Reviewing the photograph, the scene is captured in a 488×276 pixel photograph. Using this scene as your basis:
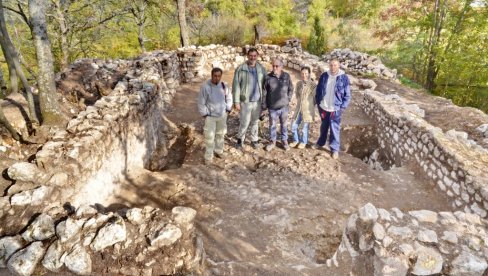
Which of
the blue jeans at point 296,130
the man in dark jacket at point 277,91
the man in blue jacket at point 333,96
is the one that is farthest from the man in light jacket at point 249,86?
the man in blue jacket at point 333,96

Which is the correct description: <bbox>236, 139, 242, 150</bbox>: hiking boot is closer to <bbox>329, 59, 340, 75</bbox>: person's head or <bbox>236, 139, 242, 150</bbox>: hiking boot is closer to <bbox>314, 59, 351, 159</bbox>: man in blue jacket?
<bbox>314, 59, 351, 159</bbox>: man in blue jacket

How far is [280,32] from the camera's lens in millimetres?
20172

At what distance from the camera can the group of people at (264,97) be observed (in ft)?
17.4

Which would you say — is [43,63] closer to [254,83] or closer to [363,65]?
[254,83]

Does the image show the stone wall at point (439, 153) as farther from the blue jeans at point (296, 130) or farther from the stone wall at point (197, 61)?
the stone wall at point (197, 61)

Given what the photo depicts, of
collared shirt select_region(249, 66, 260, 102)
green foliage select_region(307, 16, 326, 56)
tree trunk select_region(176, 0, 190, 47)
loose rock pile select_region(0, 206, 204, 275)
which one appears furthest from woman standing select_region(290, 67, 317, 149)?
green foliage select_region(307, 16, 326, 56)

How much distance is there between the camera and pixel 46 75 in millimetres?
4316

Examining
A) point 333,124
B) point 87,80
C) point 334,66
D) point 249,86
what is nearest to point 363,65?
point 333,124

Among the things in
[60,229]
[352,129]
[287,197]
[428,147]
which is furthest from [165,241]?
[352,129]

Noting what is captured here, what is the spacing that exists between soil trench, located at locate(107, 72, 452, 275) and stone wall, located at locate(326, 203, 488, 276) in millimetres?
558

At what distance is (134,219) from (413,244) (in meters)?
2.73

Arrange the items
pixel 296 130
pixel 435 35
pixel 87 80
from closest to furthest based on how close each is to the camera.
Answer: pixel 296 130 < pixel 87 80 < pixel 435 35

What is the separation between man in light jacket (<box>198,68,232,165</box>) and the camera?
5152 mm

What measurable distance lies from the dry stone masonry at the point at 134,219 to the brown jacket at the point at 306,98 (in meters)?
1.98
